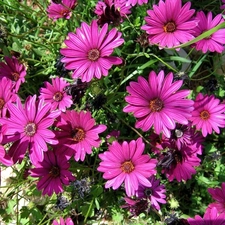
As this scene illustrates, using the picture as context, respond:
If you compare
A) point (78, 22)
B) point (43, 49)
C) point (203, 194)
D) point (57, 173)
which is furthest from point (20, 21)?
point (203, 194)

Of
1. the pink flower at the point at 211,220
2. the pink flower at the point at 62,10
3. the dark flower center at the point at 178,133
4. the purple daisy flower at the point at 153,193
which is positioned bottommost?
the pink flower at the point at 211,220

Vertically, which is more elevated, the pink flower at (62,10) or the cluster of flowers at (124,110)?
the pink flower at (62,10)

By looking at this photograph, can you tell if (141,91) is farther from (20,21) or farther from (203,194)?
(20,21)

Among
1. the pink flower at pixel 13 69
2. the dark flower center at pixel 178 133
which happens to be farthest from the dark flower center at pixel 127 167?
the pink flower at pixel 13 69

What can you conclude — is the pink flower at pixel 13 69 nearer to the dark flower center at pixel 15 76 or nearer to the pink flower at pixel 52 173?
the dark flower center at pixel 15 76

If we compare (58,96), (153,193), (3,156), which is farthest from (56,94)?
(153,193)

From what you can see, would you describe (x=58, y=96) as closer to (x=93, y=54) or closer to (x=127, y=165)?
→ (x=93, y=54)
